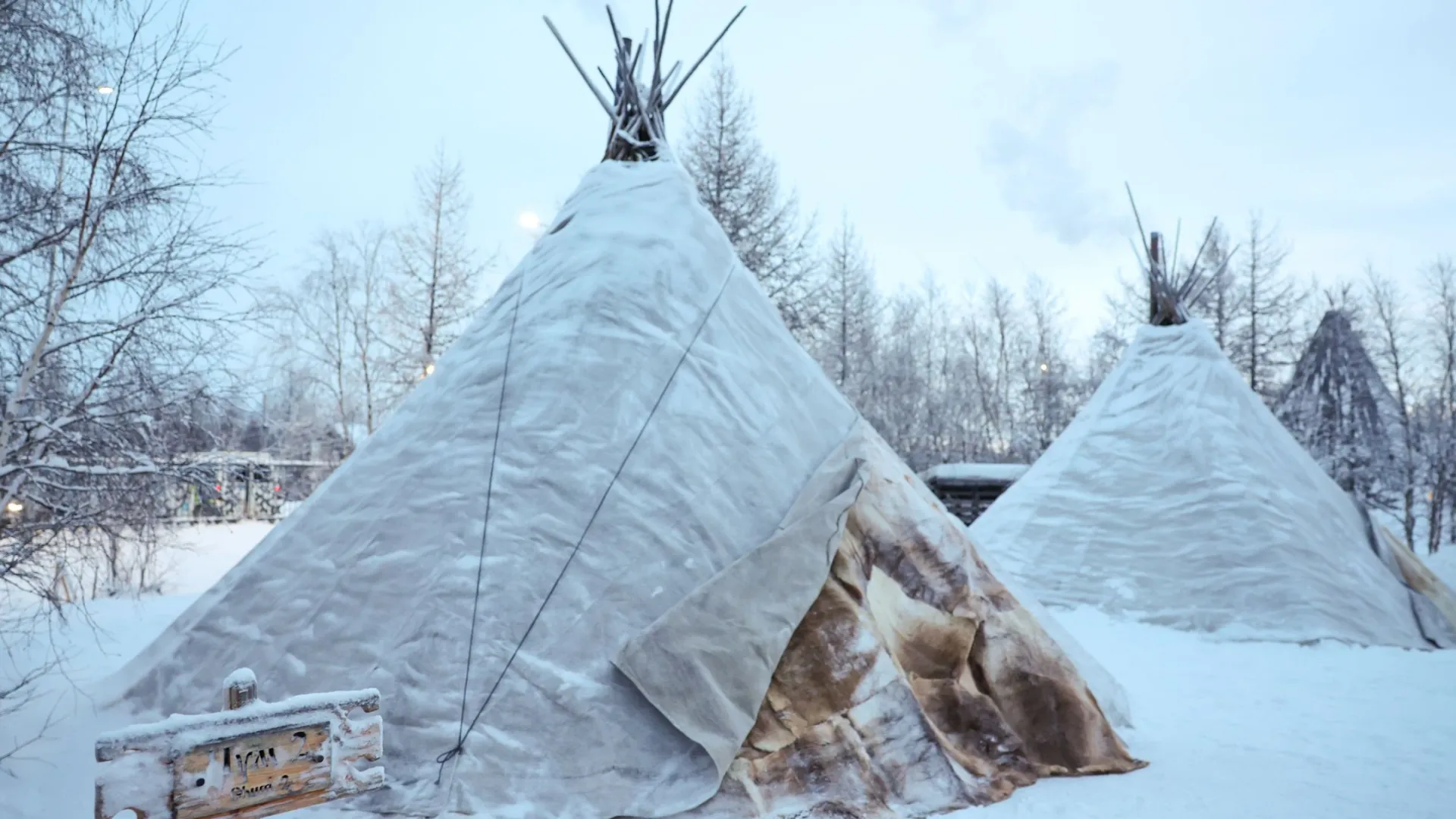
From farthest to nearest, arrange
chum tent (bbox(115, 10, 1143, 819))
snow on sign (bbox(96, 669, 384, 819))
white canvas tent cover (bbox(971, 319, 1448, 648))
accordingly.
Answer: white canvas tent cover (bbox(971, 319, 1448, 648)), chum tent (bbox(115, 10, 1143, 819)), snow on sign (bbox(96, 669, 384, 819))

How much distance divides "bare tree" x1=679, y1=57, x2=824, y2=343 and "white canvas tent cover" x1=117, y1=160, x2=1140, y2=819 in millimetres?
10354

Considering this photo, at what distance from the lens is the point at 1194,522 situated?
7953 mm

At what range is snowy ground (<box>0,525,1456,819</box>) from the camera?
3.33 meters

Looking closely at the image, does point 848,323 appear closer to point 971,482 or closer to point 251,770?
point 971,482

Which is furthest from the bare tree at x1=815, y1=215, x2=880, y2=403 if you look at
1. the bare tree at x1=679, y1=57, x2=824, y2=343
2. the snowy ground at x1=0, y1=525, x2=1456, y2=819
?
the snowy ground at x1=0, y1=525, x2=1456, y2=819

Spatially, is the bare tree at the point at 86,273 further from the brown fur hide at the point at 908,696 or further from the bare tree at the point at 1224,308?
the bare tree at the point at 1224,308

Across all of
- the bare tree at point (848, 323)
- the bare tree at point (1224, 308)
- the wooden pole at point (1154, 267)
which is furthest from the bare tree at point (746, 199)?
the bare tree at point (1224, 308)

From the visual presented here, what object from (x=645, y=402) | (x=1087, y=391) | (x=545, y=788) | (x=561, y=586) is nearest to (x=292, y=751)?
(x=545, y=788)

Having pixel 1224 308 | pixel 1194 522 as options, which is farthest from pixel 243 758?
pixel 1224 308

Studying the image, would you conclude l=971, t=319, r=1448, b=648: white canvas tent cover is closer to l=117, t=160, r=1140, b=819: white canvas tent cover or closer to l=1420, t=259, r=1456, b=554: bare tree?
l=117, t=160, r=1140, b=819: white canvas tent cover

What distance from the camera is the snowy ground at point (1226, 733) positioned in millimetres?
3326

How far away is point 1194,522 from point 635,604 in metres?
6.63

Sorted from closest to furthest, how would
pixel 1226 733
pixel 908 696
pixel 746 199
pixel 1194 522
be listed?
pixel 908 696
pixel 1226 733
pixel 1194 522
pixel 746 199

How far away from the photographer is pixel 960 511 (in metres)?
16.1
